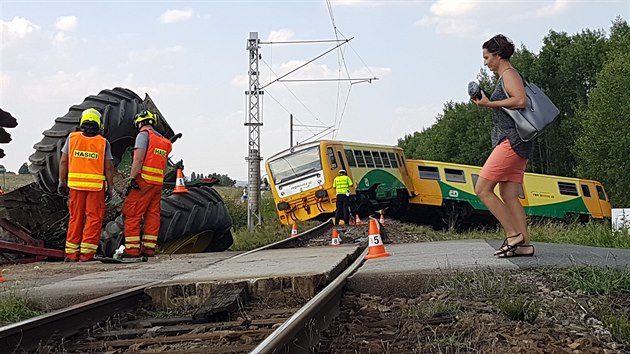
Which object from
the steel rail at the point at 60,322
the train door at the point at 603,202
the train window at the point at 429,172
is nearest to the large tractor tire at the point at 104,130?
the steel rail at the point at 60,322

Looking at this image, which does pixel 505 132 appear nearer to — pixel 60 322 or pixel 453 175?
pixel 60 322

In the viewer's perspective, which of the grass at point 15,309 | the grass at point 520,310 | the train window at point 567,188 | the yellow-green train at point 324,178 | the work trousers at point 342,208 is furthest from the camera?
the train window at point 567,188

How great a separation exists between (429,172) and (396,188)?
2.22 m

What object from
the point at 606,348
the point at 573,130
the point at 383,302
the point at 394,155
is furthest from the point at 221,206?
the point at 573,130

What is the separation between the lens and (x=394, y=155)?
1101 inches

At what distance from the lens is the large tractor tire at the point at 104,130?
340 inches

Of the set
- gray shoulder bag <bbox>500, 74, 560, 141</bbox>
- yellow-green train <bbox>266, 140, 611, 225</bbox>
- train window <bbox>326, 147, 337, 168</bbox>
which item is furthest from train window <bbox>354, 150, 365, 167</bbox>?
gray shoulder bag <bbox>500, 74, 560, 141</bbox>

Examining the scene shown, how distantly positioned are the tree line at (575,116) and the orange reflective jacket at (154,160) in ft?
133

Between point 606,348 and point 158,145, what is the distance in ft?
20.6

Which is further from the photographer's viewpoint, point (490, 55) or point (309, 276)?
point (490, 55)

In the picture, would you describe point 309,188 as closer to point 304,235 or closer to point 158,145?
point 304,235

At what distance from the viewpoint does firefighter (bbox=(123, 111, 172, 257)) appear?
8.52 m

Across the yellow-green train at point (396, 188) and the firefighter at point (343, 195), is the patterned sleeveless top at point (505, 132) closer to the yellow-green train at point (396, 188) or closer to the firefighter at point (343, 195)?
the firefighter at point (343, 195)

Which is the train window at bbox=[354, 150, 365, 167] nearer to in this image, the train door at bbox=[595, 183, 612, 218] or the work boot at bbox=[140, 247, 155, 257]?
the train door at bbox=[595, 183, 612, 218]
